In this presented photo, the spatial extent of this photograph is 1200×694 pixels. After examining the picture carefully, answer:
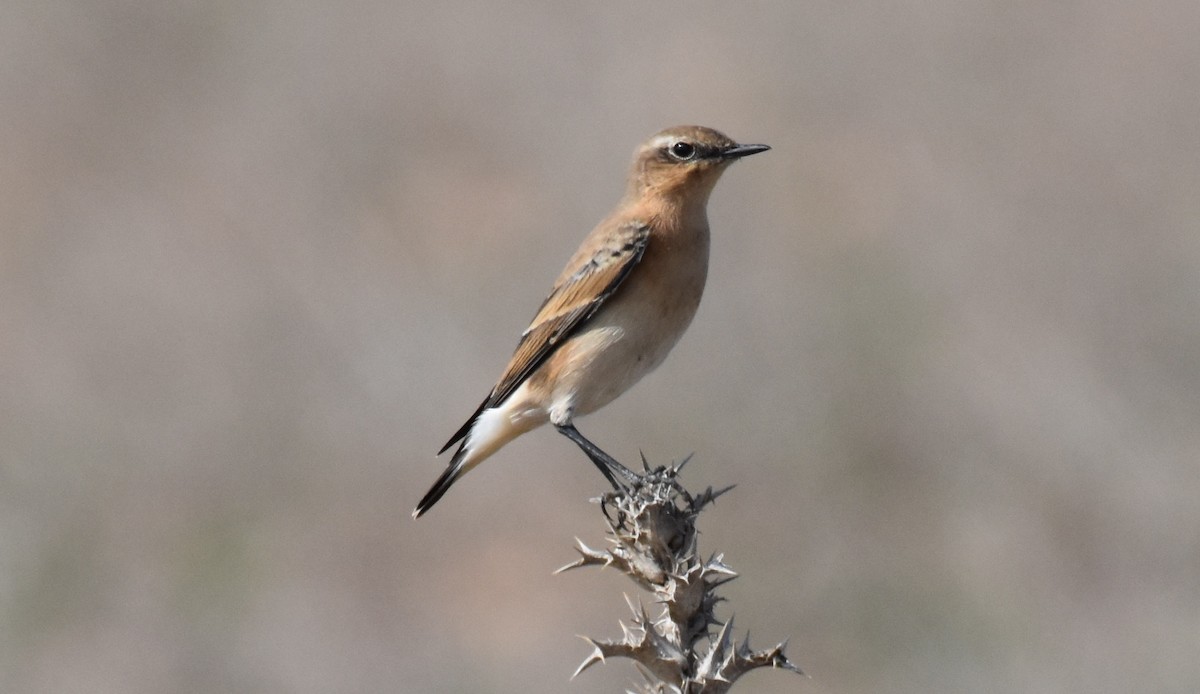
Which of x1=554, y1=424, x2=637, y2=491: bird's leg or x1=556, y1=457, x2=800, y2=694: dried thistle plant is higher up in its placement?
x1=554, y1=424, x2=637, y2=491: bird's leg

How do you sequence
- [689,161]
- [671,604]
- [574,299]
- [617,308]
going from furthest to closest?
[689,161] < [574,299] < [617,308] < [671,604]

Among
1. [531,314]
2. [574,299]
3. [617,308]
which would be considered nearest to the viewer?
[617,308]

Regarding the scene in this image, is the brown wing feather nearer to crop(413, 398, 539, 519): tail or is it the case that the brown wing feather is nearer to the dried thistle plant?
crop(413, 398, 539, 519): tail

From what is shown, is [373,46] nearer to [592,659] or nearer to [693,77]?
[693,77]

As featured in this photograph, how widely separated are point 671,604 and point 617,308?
233 centimetres

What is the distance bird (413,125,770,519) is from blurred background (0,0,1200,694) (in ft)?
12.0

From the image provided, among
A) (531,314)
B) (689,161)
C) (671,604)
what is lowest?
(671,604)

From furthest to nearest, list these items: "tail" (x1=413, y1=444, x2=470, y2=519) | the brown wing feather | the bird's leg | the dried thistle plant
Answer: "tail" (x1=413, y1=444, x2=470, y2=519)
the brown wing feather
the bird's leg
the dried thistle plant

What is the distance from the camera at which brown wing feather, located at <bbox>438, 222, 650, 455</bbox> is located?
21.2ft

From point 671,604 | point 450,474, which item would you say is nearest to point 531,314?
point 450,474

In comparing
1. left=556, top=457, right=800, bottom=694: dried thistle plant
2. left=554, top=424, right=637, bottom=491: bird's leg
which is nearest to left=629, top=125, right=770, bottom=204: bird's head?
left=554, top=424, right=637, bottom=491: bird's leg

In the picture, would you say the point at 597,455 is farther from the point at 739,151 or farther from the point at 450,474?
the point at 739,151

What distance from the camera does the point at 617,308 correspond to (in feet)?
21.1

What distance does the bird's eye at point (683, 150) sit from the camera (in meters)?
6.69
